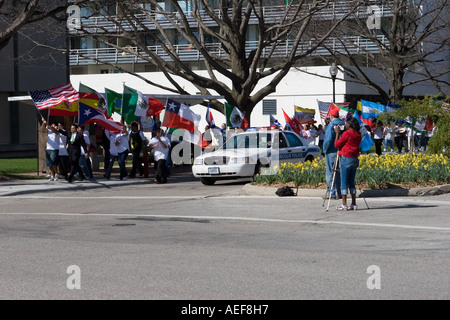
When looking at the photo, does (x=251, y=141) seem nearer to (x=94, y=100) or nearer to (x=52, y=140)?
(x=94, y=100)

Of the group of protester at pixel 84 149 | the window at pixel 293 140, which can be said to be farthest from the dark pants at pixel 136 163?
the window at pixel 293 140

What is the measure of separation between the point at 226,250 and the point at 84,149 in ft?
47.3

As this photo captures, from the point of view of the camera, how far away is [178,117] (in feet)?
86.0

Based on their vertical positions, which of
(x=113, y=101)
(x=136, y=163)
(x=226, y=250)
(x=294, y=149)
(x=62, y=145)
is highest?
(x=113, y=101)

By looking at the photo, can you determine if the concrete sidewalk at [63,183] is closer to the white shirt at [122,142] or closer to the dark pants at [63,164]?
the dark pants at [63,164]

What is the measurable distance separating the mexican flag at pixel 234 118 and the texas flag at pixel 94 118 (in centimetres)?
510

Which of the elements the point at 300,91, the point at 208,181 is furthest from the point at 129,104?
the point at 300,91

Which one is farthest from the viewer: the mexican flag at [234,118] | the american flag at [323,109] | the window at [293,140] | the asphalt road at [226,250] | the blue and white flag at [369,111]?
the american flag at [323,109]

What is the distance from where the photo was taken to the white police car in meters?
22.7

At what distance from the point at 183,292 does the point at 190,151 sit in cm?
2676

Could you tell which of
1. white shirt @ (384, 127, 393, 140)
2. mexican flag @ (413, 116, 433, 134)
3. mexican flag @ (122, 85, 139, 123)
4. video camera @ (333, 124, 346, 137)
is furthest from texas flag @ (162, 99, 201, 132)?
white shirt @ (384, 127, 393, 140)

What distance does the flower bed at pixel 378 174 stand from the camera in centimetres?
1847

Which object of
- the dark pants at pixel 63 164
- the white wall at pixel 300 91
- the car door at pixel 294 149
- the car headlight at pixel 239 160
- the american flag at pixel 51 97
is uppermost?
the white wall at pixel 300 91
